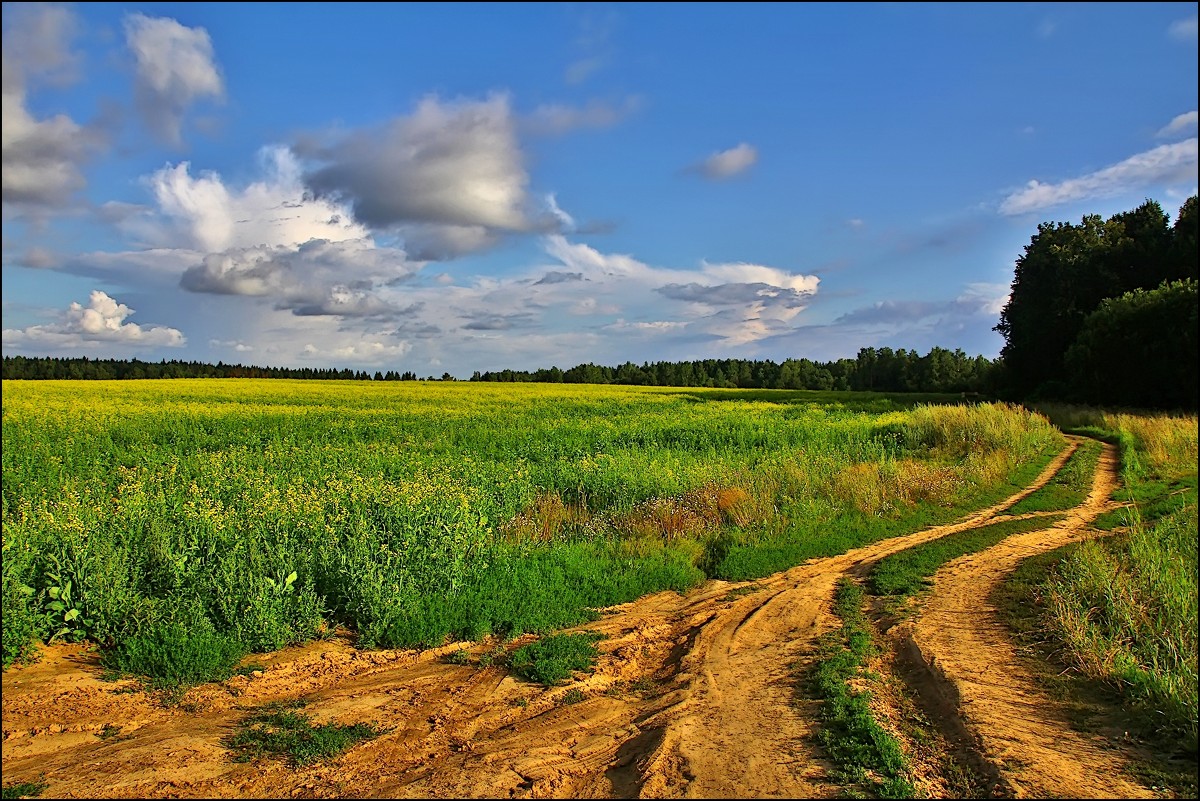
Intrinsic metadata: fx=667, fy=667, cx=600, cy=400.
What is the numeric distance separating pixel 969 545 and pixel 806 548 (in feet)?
8.54

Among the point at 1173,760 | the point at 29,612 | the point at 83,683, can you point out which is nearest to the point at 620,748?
the point at 1173,760

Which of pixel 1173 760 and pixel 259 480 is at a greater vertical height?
pixel 259 480

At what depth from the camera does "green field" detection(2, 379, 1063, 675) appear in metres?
6.55

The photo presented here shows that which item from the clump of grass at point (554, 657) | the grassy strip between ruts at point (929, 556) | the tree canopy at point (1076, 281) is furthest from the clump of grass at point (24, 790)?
the tree canopy at point (1076, 281)

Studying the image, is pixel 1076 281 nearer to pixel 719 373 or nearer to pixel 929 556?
pixel 929 556

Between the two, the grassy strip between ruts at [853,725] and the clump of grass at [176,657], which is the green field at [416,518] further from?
the grassy strip between ruts at [853,725]

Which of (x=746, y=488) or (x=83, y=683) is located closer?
(x=83, y=683)

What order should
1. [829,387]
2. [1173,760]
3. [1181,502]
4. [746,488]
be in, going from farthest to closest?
[829,387]
[746,488]
[1181,502]
[1173,760]

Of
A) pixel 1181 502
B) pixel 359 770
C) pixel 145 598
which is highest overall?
pixel 1181 502

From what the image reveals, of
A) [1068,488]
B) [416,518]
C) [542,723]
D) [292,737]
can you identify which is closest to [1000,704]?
[542,723]

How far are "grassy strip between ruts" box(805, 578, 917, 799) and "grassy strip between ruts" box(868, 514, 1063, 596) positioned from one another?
67.4 inches

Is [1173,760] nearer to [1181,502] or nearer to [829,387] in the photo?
[1181,502]

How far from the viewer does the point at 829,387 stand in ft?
304

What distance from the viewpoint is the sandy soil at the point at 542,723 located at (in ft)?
14.4
